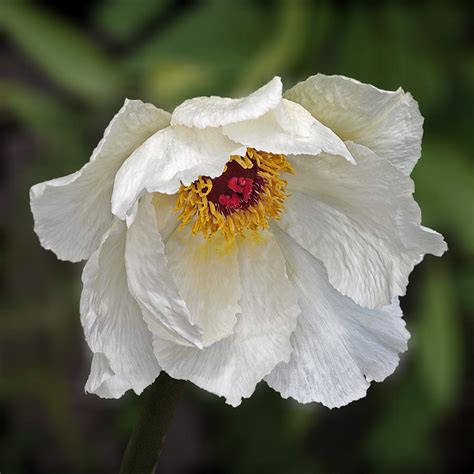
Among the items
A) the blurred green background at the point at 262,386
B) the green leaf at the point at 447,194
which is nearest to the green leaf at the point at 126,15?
the blurred green background at the point at 262,386

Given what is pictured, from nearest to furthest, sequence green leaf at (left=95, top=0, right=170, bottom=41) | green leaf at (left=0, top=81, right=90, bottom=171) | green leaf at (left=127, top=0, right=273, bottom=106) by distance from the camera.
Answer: green leaf at (left=127, top=0, right=273, bottom=106), green leaf at (left=0, top=81, right=90, bottom=171), green leaf at (left=95, top=0, right=170, bottom=41)

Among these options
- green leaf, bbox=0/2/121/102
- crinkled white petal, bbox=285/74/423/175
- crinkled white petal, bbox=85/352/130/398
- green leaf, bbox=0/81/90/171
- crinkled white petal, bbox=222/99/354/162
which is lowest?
green leaf, bbox=0/81/90/171

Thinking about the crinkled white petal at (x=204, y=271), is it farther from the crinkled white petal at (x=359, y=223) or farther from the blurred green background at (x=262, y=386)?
the blurred green background at (x=262, y=386)

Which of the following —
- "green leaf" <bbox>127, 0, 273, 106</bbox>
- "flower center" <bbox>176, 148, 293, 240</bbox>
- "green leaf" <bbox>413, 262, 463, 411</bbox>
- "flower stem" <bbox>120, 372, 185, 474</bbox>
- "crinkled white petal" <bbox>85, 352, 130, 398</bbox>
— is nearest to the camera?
"flower stem" <bbox>120, 372, 185, 474</bbox>

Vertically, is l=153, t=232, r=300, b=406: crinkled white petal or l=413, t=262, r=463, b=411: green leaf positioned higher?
l=153, t=232, r=300, b=406: crinkled white petal

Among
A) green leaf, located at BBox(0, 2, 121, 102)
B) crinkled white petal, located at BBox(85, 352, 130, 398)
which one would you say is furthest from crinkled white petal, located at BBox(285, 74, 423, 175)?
green leaf, located at BBox(0, 2, 121, 102)

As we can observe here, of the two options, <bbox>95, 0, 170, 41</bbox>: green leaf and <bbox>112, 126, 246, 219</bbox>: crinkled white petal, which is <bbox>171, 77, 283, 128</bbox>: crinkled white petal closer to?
<bbox>112, 126, 246, 219</bbox>: crinkled white petal

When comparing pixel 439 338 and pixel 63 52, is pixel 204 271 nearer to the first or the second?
pixel 439 338

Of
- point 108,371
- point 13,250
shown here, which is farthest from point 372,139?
point 13,250
